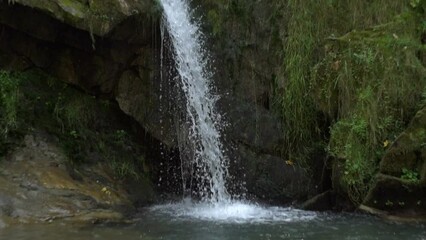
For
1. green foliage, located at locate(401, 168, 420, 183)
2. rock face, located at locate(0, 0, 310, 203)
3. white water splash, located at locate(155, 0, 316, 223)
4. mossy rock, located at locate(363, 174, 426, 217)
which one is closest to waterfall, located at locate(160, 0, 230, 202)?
white water splash, located at locate(155, 0, 316, 223)

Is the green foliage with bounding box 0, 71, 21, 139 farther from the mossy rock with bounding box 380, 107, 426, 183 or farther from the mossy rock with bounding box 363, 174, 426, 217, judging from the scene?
the mossy rock with bounding box 380, 107, 426, 183

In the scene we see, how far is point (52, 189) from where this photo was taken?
21.5 feet

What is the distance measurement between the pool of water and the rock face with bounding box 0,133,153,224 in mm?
329

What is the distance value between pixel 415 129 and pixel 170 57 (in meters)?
3.67

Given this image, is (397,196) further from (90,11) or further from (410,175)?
(90,11)

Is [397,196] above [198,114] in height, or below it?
below

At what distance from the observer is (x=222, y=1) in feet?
27.7

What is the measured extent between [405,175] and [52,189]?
4.22 meters

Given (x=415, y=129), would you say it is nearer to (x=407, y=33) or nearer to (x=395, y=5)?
(x=407, y=33)

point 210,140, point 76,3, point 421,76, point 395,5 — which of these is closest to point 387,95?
point 421,76

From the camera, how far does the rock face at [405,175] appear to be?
244 inches

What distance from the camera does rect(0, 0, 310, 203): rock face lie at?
7.62 meters

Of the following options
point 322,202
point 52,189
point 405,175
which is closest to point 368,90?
point 405,175

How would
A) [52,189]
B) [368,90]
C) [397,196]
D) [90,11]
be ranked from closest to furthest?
[397,196]
[52,189]
[368,90]
[90,11]
